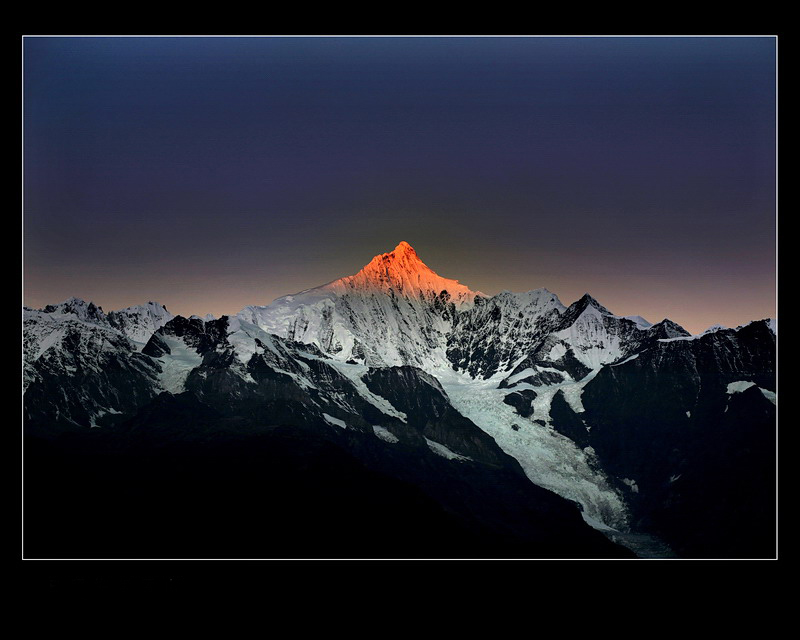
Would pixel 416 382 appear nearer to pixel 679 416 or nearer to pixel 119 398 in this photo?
pixel 679 416

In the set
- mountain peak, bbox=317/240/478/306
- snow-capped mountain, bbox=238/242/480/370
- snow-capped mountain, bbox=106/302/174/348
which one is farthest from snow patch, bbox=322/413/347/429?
snow-capped mountain, bbox=106/302/174/348

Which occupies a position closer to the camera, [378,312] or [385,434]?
[385,434]

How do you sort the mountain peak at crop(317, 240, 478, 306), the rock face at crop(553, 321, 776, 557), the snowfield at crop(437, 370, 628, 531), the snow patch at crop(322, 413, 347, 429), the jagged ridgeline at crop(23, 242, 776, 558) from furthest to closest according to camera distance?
the snowfield at crop(437, 370, 628, 531) < the snow patch at crop(322, 413, 347, 429) < the mountain peak at crop(317, 240, 478, 306) < the rock face at crop(553, 321, 776, 557) < the jagged ridgeline at crop(23, 242, 776, 558)

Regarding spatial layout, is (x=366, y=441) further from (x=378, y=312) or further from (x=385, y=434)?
(x=378, y=312)

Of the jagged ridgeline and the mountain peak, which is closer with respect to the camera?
the jagged ridgeline

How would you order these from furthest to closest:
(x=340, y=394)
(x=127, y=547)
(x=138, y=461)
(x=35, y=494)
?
(x=340, y=394), (x=138, y=461), (x=127, y=547), (x=35, y=494)

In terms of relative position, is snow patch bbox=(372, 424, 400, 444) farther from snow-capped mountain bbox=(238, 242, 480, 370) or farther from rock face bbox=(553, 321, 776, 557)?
rock face bbox=(553, 321, 776, 557)

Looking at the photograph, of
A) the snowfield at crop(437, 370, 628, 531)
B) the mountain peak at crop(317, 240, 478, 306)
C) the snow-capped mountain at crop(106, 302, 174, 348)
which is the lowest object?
the snowfield at crop(437, 370, 628, 531)

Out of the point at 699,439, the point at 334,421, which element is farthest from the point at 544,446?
the point at 334,421

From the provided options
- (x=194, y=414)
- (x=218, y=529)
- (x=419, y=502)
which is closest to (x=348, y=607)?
(x=218, y=529)
